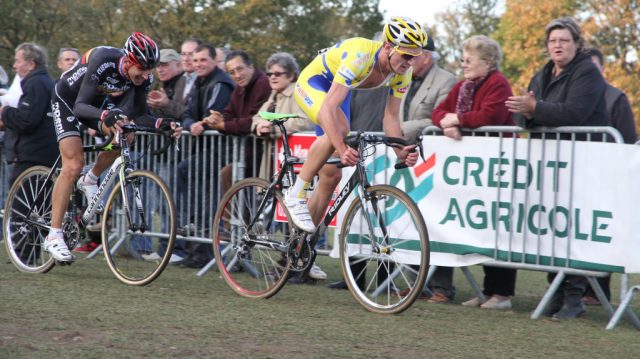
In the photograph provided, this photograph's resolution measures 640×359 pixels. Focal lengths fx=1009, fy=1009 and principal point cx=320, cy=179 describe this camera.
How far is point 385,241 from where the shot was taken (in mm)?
7215

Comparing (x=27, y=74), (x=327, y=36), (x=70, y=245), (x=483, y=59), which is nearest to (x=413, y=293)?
(x=483, y=59)

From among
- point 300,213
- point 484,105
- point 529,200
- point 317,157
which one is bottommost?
point 300,213

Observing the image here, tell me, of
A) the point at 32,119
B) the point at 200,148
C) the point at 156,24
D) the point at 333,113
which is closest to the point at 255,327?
the point at 333,113

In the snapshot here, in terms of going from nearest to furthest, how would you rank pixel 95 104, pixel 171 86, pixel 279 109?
pixel 95 104, pixel 279 109, pixel 171 86

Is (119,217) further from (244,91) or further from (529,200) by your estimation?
(529,200)

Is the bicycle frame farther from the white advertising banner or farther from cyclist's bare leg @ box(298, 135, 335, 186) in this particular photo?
the white advertising banner

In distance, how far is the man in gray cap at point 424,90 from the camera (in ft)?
29.2

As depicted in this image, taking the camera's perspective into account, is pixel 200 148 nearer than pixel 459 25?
Yes

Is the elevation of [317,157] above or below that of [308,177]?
above

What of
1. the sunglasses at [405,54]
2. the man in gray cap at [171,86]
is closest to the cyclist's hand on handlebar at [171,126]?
the sunglasses at [405,54]

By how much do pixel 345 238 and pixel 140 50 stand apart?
7.84ft

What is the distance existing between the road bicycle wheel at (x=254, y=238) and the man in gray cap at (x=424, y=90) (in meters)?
1.62

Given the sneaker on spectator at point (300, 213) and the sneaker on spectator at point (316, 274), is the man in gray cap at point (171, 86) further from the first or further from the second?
the sneaker on spectator at point (300, 213)

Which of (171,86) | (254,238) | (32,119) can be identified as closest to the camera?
(254,238)
